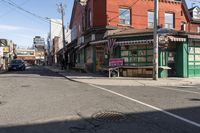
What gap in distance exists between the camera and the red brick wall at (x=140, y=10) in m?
29.0

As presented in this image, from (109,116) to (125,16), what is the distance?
2226 cm

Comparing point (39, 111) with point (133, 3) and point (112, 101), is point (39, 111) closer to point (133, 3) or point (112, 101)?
point (112, 101)

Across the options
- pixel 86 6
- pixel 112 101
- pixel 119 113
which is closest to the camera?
pixel 119 113

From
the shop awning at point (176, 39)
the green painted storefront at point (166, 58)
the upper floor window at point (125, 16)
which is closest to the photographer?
the shop awning at point (176, 39)

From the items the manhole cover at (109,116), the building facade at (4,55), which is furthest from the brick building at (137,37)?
the building facade at (4,55)

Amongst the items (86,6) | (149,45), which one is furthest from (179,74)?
(86,6)

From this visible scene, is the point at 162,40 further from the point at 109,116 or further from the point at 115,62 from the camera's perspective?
the point at 109,116

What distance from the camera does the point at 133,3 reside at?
3019 centimetres

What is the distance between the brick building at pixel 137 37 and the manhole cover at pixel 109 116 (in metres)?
13.0

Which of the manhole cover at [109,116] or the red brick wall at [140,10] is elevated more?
the red brick wall at [140,10]

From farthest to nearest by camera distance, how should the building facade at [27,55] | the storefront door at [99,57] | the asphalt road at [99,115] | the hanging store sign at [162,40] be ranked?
the building facade at [27,55], the storefront door at [99,57], the hanging store sign at [162,40], the asphalt road at [99,115]

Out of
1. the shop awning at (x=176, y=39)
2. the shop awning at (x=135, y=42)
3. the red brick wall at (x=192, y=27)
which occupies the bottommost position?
the shop awning at (x=135, y=42)

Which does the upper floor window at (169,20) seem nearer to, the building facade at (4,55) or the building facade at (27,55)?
the building facade at (4,55)

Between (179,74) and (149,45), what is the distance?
11.5 ft
